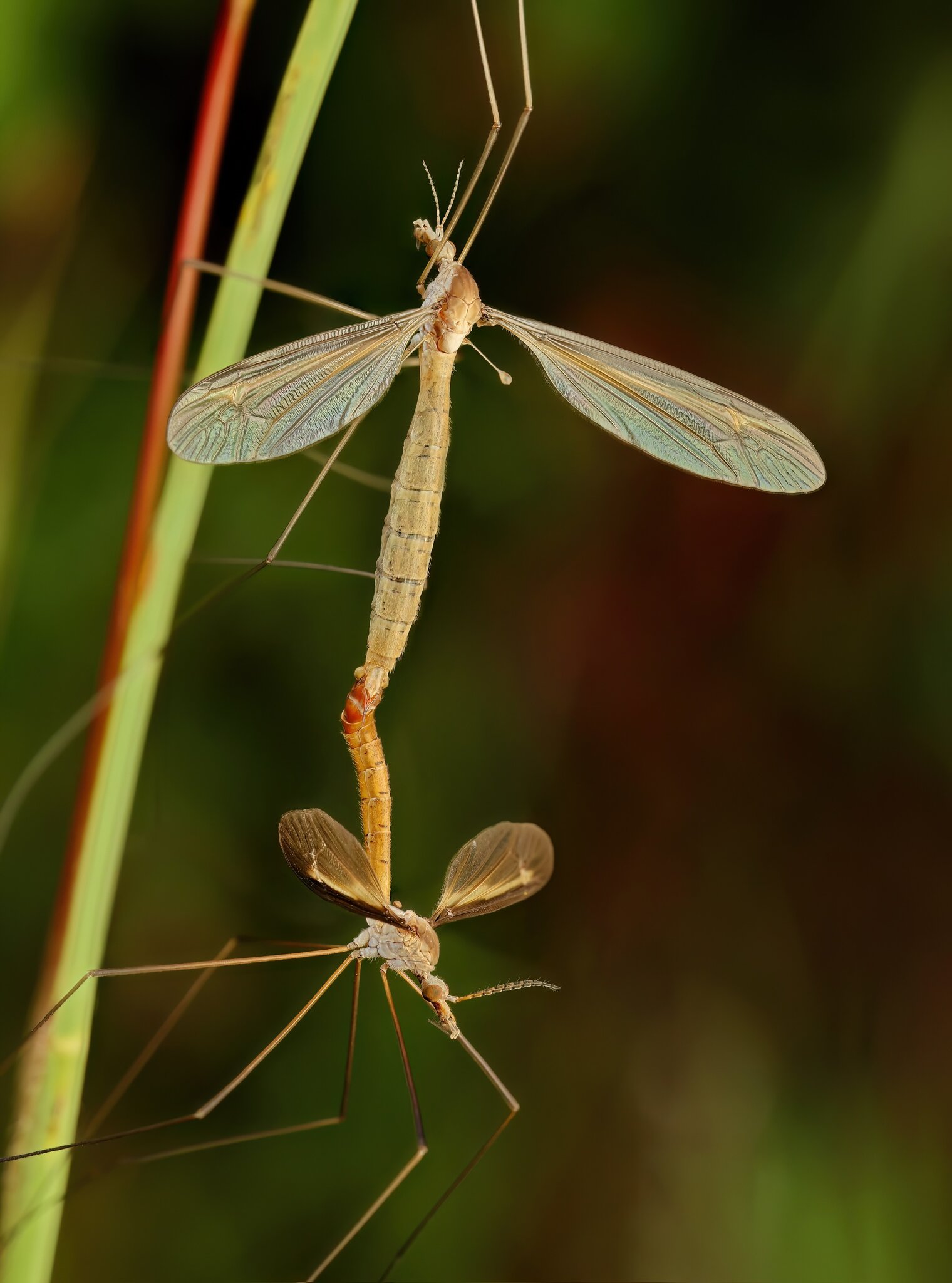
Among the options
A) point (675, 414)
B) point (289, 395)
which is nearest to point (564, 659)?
point (675, 414)

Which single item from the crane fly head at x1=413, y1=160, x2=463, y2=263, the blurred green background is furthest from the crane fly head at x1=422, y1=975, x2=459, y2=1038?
the crane fly head at x1=413, y1=160, x2=463, y2=263

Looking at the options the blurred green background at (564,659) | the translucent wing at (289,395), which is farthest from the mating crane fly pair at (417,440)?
the blurred green background at (564,659)

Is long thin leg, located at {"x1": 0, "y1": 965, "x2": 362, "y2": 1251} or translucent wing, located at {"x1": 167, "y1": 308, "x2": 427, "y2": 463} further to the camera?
long thin leg, located at {"x1": 0, "y1": 965, "x2": 362, "y2": 1251}

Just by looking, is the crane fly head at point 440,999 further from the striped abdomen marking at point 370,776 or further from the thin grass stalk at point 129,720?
the thin grass stalk at point 129,720

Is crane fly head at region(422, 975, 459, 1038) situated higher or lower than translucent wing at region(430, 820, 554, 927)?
lower

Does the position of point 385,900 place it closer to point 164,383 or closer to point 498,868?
point 498,868

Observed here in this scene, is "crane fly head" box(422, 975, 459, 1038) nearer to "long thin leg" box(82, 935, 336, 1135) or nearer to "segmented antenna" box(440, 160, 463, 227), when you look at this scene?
"long thin leg" box(82, 935, 336, 1135)

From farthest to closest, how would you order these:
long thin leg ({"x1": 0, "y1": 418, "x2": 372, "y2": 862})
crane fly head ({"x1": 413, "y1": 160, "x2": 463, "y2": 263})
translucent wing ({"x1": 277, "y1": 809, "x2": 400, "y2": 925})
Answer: long thin leg ({"x1": 0, "y1": 418, "x2": 372, "y2": 862}) < crane fly head ({"x1": 413, "y1": 160, "x2": 463, "y2": 263}) < translucent wing ({"x1": 277, "y1": 809, "x2": 400, "y2": 925})

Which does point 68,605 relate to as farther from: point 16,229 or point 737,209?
point 737,209
